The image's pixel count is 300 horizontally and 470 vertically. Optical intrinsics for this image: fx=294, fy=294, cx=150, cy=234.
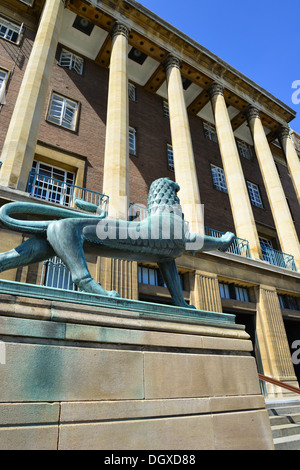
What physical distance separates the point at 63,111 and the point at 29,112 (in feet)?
19.1

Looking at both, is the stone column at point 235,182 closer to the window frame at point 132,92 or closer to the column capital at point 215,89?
the column capital at point 215,89

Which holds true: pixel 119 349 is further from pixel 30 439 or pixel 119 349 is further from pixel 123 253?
pixel 123 253

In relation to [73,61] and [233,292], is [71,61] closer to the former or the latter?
[73,61]

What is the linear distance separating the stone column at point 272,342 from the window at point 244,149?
1414cm

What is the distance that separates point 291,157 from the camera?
21969 mm

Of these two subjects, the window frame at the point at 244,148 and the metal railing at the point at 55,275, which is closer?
the metal railing at the point at 55,275

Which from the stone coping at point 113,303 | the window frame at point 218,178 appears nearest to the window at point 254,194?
the window frame at point 218,178

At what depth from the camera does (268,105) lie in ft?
74.3

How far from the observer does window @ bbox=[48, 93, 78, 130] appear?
15.9 metres

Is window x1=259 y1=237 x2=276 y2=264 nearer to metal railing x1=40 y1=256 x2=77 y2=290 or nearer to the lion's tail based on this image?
metal railing x1=40 y1=256 x2=77 y2=290

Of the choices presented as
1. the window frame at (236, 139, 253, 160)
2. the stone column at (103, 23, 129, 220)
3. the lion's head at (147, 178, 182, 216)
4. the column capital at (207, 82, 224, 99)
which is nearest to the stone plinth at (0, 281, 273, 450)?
the lion's head at (147, 178, 182, 216)

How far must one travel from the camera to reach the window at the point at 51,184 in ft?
41.9

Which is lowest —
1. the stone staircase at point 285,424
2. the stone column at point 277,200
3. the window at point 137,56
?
the stone staircase at point 285,424
